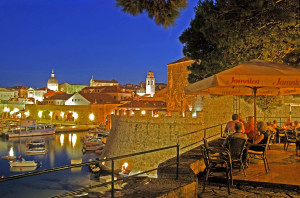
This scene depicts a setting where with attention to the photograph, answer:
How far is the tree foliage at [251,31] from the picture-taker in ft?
21.9

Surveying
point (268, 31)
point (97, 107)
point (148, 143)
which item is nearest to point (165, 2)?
point (268, 31)

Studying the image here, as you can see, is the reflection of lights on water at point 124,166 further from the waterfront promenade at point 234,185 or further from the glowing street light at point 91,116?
the glowing street light at point 91,116

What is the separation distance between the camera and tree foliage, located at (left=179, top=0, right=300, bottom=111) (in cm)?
666

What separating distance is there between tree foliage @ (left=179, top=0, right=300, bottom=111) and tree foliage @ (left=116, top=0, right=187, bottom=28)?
6.70 feet

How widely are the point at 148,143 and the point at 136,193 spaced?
12.1 m

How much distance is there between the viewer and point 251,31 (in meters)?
7.86

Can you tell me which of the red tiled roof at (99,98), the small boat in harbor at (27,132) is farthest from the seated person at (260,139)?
the red tiled roof at (99,98)

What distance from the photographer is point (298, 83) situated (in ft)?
15.3

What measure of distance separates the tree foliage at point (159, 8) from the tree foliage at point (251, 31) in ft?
6.70

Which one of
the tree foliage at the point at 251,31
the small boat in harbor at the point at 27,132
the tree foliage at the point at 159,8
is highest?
the tree foliage at the point at 251,31

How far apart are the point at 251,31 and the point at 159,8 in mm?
4101

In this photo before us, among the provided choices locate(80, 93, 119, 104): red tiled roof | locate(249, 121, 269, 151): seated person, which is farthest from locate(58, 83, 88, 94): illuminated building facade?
locate(249, 121, 269, 151): seated person

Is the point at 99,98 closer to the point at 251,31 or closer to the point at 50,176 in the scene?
the point at 50,176

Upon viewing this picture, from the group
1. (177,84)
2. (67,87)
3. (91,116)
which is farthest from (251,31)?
(67,87)
